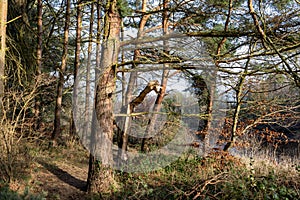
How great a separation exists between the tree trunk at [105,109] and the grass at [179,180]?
10.1 inches

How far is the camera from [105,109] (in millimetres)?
4488

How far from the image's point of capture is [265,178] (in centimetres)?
406

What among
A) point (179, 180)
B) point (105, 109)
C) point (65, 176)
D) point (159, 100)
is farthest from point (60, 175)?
point (159, 100)

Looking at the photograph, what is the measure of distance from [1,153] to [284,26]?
4639mm

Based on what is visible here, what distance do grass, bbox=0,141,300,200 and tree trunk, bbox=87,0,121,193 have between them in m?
0.26

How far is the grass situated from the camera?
3.62 m

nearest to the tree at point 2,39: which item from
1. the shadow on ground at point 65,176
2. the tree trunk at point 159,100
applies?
the shadow on ground at point 65,176

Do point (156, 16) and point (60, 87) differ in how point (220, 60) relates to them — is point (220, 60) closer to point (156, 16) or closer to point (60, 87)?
point (156, 16)

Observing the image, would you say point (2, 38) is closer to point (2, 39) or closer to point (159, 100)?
point (2, 39)

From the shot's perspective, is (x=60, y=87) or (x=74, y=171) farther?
(x=60, y=87)

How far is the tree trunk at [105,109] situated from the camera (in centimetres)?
438

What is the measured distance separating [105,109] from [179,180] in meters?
2.04

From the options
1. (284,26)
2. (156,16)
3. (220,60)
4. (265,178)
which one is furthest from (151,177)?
(156,16)

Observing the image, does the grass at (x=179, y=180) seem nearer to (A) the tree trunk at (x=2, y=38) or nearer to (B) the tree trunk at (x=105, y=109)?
(B) the tree trunk at (x=105, y=109)
